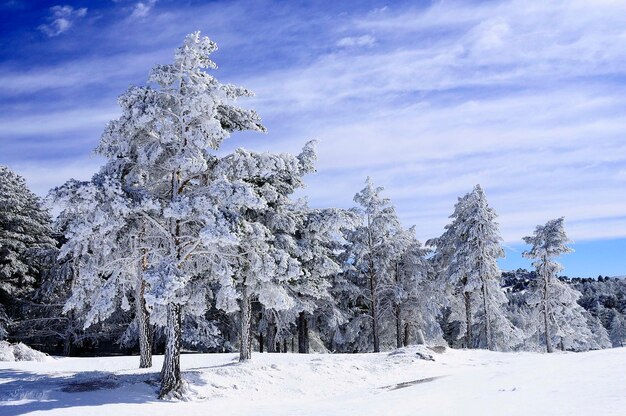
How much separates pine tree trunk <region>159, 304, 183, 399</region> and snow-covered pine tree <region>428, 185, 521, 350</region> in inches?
1024

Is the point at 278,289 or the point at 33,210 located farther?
the point at 33,210

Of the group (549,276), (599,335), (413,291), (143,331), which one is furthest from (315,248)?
(599,335)

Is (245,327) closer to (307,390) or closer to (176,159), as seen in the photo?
(307,390)

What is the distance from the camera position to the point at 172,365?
16703mm

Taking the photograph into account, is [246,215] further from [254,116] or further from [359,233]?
[359,233]

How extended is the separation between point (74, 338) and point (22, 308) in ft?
13.4

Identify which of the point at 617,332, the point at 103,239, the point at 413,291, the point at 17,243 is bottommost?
the point at 617,332

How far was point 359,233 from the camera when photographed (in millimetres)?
38594

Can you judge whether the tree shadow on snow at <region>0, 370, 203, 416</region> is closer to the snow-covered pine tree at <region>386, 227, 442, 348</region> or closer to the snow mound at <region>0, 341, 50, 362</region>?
the snow mound at <region>0, 341, 50, 362</region>

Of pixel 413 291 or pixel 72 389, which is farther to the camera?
pixel 413 291

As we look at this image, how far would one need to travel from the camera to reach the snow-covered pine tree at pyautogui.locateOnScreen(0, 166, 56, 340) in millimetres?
34656

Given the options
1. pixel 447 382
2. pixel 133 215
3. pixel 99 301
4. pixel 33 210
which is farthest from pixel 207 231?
pixel 33 210

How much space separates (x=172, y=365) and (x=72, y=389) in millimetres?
3015

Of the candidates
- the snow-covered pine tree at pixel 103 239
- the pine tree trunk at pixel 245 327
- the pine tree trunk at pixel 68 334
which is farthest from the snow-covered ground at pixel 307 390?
the pine tree trunk at pixel 68 334
